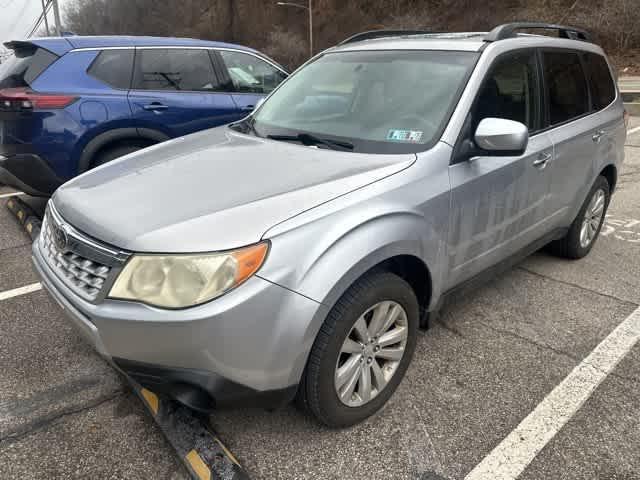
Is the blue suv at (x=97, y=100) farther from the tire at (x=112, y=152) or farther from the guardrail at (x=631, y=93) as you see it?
the guardrail at (x=631, y=93)

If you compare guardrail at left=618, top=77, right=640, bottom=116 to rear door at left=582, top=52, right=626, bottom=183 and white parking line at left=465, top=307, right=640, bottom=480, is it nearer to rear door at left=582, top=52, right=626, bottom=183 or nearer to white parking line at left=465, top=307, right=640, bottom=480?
rear door at left=582, top=52, right=626, bottom=183

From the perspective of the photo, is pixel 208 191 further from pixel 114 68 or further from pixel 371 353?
pixel 114 68

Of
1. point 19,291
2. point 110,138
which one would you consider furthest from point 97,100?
point 19,291

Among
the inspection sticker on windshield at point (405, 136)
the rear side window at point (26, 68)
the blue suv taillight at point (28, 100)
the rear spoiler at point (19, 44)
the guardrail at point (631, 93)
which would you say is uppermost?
the rear spoiler at point (19, 44)

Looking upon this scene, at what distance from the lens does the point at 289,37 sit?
52.5 m

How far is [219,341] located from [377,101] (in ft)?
5.51

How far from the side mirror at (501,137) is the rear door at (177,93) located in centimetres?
344

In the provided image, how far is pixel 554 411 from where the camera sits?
8.03 feet

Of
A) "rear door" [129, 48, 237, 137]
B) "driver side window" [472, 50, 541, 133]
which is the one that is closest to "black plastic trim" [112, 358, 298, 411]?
"driver side window" [472, 50, 541, 133]

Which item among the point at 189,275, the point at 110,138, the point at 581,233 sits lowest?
the point at 581,233

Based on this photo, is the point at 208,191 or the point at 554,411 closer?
the point at 208,191

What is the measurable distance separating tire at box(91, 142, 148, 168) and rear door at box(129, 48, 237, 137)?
211 millimetres

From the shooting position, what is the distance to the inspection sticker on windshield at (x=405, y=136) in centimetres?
254

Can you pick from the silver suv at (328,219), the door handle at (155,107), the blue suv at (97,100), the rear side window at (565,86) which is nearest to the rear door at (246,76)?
the blue suv at (97,100)
